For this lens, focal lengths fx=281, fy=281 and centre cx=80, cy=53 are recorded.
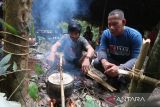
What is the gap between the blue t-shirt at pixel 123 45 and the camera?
539 cm

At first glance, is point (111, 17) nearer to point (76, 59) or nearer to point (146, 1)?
point (76, 59)

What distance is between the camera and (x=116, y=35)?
5.51 metres

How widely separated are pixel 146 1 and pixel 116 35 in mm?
3645

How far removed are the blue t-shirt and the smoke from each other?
480 centimetres

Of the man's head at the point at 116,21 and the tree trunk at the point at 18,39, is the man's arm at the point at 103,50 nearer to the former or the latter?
the man's head at the point at 116,21

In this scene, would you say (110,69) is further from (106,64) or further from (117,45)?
(117,45)

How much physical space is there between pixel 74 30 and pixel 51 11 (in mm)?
5004

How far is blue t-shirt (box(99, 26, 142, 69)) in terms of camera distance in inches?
212

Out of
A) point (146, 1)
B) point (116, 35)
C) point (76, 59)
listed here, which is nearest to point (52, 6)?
point (146, 1)

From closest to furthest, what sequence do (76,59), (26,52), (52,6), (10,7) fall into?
1. (10,7)
2. (26,52)
3. (76,59)
4. (52,6)

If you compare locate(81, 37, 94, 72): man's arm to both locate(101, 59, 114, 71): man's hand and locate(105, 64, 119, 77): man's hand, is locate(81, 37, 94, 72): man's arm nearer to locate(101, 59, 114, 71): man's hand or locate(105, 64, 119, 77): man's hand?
locate(101, 59, 114, 71): man's hand

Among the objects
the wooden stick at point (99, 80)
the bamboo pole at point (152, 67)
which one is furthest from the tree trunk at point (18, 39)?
the wooden stick at point (99, 80)

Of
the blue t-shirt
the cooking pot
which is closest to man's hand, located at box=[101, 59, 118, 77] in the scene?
the blue t-shirt

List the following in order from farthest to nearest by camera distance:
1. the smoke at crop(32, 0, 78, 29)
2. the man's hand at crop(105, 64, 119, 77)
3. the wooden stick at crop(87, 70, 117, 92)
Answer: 1. the smoke at crop(32, 0, 78, 29)
2. the wooden stick at crop(87, 70, 117, 92)
3. the man's hand at crop(105, 64, 119, 77)
